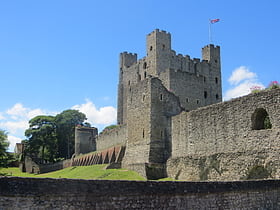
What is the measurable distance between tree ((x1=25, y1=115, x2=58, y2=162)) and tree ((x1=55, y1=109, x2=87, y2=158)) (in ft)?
4.59

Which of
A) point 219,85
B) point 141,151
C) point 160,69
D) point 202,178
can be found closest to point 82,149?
point 160,69

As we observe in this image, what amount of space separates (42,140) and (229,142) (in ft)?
177

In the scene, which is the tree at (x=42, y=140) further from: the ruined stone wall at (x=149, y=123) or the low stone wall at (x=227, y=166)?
the low stone wall at (x=227, y=166)

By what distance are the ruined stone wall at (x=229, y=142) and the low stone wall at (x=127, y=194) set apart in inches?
271

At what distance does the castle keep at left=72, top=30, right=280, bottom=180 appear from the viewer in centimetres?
2300

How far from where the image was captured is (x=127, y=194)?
11.7 meters

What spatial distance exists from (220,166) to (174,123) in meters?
7.91

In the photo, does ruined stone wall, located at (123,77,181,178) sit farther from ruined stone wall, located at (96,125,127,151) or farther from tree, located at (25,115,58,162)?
tree, located at (25,115,58,162)

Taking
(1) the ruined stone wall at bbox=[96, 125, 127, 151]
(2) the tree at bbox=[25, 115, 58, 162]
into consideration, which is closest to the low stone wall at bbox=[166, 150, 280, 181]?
(1) the ruined stone wall at bbox=[96, 125, 127, 151]

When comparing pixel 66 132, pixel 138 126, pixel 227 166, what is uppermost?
pixel 66 132

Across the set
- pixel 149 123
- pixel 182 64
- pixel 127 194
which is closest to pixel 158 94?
pixel 149 123

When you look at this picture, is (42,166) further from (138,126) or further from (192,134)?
(192,134)

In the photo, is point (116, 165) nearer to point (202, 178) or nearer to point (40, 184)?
point (202, 178)

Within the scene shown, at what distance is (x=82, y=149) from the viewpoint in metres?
64.4
